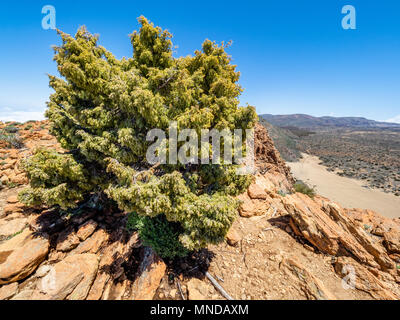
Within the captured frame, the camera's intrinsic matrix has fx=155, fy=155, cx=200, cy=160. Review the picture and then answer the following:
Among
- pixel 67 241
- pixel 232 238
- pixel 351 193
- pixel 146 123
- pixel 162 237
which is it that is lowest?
pixel 351 193

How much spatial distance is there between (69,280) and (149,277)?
2.43m

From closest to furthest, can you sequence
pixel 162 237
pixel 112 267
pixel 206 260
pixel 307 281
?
pixel 307 281 → pixel 112 267 → pixel 162 237 → pixel 206 260

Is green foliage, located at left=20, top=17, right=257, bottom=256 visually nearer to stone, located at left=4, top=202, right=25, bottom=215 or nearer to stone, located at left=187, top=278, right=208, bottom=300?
stone, located at left=187, top=278, right=208, bottom=300

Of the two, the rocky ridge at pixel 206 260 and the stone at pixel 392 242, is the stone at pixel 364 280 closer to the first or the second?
the rocky ridge at pixel 206 260

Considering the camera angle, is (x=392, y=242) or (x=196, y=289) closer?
(x=196, y=289)

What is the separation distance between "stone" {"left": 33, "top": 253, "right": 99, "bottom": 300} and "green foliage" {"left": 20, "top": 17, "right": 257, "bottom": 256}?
219cm

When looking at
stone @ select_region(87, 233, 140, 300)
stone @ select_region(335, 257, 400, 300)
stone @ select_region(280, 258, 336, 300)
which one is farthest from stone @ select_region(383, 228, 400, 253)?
stone @ select_region(87, 233, 140, 300)

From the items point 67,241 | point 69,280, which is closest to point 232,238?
point 69,280

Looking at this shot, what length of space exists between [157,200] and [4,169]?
14491 mm

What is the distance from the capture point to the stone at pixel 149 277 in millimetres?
5047

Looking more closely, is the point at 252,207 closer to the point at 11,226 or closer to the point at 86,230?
the point at 86,230

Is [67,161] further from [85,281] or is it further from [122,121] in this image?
[85,281]

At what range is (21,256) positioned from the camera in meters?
5.44

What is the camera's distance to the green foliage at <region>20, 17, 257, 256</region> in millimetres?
4625
